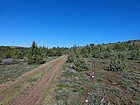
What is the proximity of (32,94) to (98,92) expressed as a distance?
5.33 m

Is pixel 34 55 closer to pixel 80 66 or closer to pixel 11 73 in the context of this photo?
pixel 11 73

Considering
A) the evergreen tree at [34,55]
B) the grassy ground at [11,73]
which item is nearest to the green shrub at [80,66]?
the grassy ground at [11,73]

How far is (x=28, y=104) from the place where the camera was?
1142cm

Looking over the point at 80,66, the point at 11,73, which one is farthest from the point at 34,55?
the point at 80,66

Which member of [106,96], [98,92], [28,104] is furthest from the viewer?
[98,92]

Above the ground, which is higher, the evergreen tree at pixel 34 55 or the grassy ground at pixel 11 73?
the evergreen tree at pixel 34 55

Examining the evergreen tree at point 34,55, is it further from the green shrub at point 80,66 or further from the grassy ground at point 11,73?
the green shrub at point 80,66

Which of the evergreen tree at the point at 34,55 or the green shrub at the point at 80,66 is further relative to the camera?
the evergreen tree at the point at 34,55

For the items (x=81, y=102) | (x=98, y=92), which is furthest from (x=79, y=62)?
(x=81, y=102)

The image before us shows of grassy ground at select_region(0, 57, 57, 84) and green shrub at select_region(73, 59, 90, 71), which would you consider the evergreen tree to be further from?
green shrub at select_region(73, 59, 90, 71)

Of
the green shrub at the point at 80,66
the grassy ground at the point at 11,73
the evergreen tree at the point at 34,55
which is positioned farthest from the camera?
the evergreen tree at the point at 34,55

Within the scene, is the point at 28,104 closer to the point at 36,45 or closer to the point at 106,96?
the point at 106,96

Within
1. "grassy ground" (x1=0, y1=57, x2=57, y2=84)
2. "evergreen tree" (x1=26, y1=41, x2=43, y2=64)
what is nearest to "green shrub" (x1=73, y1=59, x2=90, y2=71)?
"grassy ground" (x1=0, y1=57, x2=57, y2=84)

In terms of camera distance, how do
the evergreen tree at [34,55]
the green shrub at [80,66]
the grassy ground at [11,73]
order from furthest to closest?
the evergreen tree at [34,55]
the green shrub at [80,66]
the grassy ground at [11,73]
